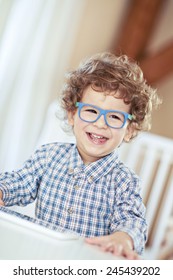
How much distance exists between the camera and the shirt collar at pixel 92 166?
1275 millimetres

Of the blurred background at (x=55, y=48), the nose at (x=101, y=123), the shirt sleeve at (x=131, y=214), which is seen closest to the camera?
the shirt sleeve at (x=131, y=214)

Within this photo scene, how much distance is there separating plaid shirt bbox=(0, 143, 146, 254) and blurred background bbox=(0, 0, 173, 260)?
1220 mm

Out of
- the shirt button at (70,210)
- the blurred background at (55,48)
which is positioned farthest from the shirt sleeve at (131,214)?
the blurred background at (55,48)

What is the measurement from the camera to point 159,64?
3.78 metres

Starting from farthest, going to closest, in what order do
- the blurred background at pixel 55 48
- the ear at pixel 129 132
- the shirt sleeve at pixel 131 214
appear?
the blurred background at pixel 55 48, the ear at pixel 129 132, the shirt sleeve at pixel 131 214

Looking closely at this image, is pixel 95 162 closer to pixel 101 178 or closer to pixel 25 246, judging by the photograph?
pixel 101 178

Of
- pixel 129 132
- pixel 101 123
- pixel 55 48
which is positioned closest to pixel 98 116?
pixel 101 123

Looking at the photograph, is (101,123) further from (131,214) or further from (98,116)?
(131,214)

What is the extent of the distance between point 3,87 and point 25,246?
1.83 meters

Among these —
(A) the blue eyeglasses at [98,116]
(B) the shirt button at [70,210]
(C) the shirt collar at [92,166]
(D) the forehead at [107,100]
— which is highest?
(D) the forehead at [107,100]

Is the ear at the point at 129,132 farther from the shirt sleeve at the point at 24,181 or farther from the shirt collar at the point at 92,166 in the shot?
the shirt sleeve at the point at 24,181

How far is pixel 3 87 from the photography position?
2490mm

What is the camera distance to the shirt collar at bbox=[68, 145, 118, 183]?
1275 millimetres
